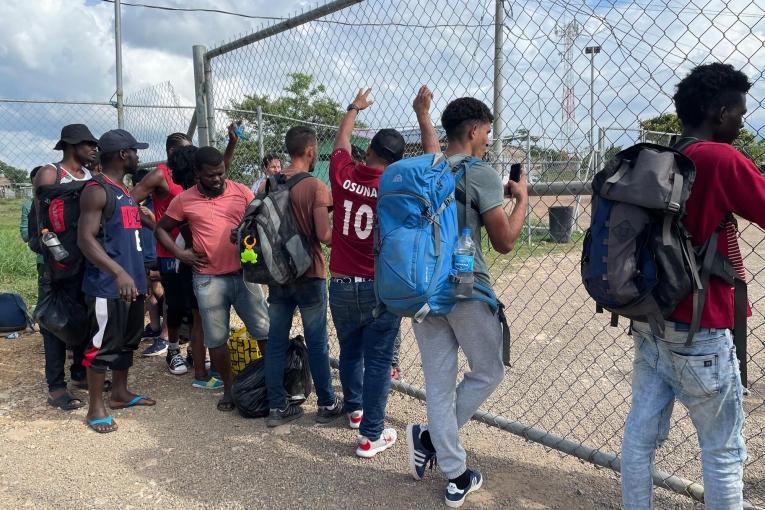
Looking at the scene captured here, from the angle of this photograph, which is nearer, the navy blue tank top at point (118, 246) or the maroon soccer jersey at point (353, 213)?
the maroon soccer jersey at point (353, 213)

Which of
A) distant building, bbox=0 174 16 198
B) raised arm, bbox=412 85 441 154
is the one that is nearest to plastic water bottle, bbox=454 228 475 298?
raised arm, bbox=412 85 441 154

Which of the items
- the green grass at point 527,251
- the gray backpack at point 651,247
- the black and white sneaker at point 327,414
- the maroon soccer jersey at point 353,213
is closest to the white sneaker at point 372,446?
the black and white sneaker at point 327,414

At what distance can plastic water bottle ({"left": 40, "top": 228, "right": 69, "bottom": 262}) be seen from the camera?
13.1 ft

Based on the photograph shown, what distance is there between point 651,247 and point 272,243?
2195 millimetres

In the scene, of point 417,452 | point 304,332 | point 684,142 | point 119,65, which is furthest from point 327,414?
point 119,65

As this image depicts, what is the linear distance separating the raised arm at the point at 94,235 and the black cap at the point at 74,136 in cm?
74

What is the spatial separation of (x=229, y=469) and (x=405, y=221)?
73.4 inches

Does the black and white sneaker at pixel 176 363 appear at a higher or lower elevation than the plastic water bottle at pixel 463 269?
lower

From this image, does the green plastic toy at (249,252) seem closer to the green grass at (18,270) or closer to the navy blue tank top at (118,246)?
the navy blue tank top at (118,246)

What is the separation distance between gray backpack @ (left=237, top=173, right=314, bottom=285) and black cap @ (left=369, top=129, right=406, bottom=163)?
702 mm

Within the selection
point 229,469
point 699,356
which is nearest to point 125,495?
point 229,469

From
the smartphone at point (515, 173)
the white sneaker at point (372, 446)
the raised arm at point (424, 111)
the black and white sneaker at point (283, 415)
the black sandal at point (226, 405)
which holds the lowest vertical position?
the black sandal at point (226, 405)

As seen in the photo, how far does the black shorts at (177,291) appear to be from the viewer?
15.7 feet

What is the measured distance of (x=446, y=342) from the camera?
2.84 m
